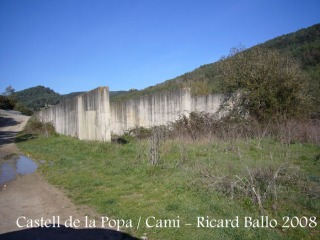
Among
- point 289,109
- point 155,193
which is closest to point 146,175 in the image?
point 155,193

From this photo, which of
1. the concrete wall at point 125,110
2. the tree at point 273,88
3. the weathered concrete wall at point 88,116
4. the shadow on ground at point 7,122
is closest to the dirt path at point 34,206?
the weathered concrete wall at point 88,116

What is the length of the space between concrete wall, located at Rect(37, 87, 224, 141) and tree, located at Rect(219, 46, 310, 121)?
1.56m

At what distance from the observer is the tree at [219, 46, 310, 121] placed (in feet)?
45.2

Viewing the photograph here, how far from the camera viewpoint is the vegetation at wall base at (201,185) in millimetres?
4207

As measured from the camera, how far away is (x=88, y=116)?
15.0 m

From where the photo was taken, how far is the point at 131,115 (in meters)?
18.8

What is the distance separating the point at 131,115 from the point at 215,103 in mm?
6256

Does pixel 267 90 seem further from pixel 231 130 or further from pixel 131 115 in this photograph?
pixel 131 115

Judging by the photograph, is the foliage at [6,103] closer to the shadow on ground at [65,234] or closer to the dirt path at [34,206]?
the dirt path at [34,206]

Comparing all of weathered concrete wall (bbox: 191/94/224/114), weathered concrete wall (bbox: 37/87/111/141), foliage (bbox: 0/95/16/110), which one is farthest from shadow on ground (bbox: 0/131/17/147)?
foliage (bbox: 0/95/16/110)

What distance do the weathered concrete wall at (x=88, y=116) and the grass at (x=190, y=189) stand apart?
3.93m

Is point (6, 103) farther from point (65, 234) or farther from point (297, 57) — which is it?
point (65, 234)

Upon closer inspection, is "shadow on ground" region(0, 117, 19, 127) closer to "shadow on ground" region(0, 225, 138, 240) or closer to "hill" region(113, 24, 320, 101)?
"hill" region(113, 24, 320, 101)

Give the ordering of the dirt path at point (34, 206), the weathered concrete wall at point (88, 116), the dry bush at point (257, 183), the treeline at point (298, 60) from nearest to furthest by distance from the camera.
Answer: the dirt path at point (34, 206) < the dry bush at point (257, 183) < the weathered concrete wall at point (88, 116) < the treeline at point (298, 60)
